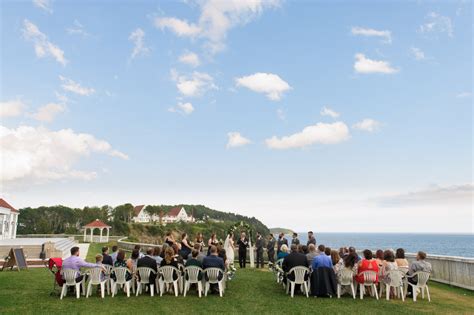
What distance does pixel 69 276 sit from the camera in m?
9.11

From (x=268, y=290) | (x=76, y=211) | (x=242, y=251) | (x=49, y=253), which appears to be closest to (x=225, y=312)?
(x=268, y=290)

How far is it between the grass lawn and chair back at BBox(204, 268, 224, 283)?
1.31ft

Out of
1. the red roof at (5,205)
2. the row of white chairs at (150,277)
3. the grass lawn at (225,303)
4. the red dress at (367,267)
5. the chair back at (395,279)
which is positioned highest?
the red roof at (5,205)

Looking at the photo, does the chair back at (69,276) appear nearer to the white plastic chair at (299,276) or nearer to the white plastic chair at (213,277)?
the white plastic chair at (213,277)

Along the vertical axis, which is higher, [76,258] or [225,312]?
[76,258]

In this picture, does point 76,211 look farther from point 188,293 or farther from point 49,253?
point 188,293

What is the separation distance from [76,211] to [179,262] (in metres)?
73.0

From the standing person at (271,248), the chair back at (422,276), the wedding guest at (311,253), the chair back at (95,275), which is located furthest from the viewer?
the standing person at (271,248)

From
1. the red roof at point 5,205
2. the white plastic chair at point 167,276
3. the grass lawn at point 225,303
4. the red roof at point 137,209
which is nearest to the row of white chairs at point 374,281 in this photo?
the grass lawn at point 225,303

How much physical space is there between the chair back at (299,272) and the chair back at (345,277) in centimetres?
83

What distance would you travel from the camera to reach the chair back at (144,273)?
9.52 meters

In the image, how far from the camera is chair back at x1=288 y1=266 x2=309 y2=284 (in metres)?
9.72

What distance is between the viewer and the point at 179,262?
1038 cm

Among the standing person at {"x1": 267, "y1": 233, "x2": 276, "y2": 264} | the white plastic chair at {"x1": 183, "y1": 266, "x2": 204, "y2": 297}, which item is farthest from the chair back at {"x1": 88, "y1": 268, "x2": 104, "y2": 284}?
the standing person at {"x1": 267, "y1": 233, "x2": 276, "y2": 264}
